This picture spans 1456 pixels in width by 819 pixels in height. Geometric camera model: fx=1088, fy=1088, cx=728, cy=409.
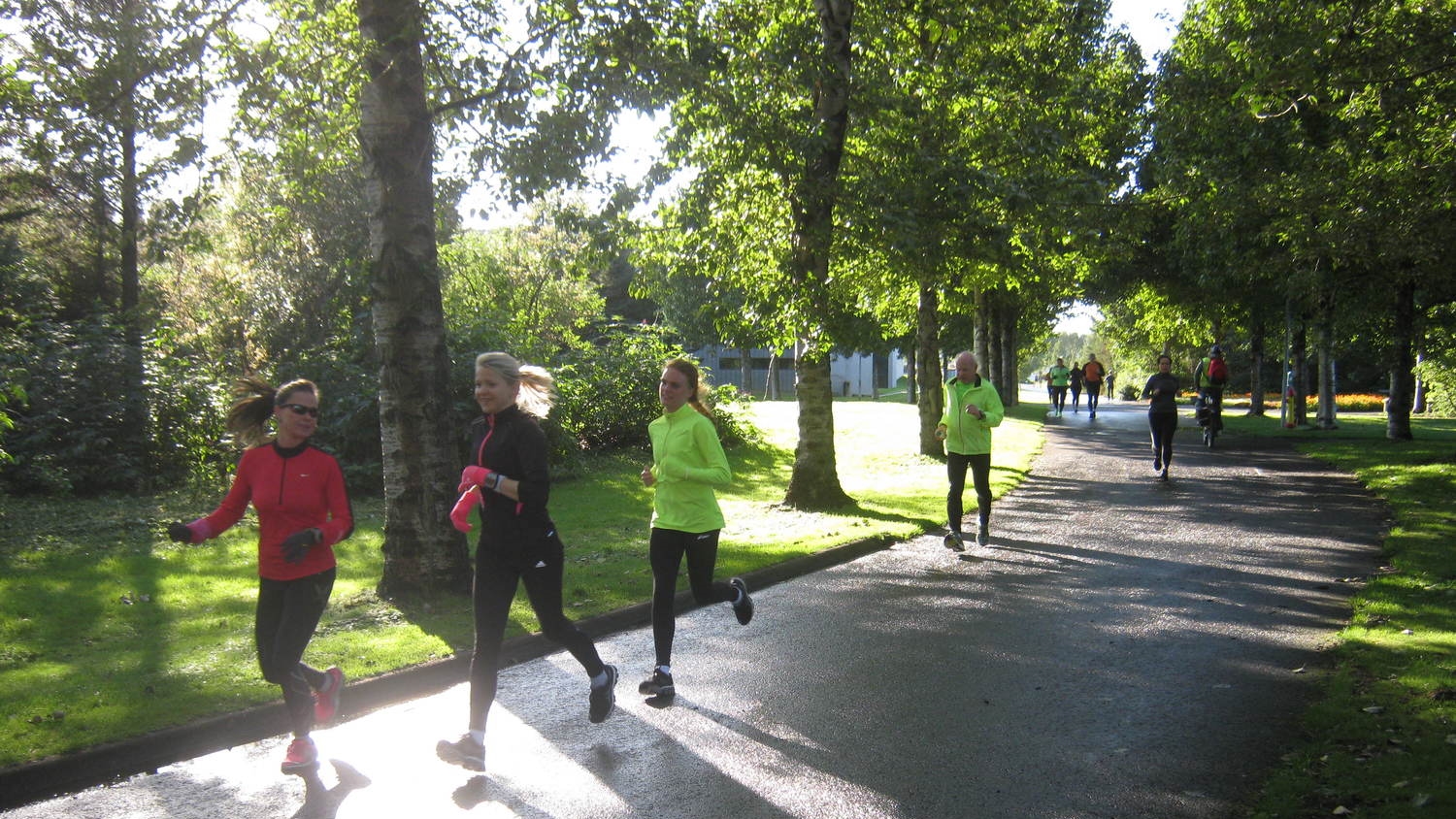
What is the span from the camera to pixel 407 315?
876cm

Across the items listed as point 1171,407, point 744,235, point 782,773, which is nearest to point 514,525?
point 782,773

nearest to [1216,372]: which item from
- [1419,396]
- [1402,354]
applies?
[1402,354]

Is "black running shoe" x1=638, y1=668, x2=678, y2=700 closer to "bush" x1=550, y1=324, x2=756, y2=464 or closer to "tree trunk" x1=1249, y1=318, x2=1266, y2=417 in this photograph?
"bush" x1=550, y1=324, x2=756, y2=464

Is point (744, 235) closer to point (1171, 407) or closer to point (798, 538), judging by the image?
point (798, 538)

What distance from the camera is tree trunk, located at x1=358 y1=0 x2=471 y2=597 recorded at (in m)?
8.73

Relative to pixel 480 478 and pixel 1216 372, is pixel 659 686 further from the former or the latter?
pixel 1216 372

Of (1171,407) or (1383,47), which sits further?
(1171,407)

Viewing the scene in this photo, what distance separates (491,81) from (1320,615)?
26.9 ft

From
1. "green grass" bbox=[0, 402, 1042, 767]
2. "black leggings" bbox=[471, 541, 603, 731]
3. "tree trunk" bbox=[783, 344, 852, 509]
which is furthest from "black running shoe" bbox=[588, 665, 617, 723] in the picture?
Answer: "tree trunk" bbox=[783, 344, 852, 509]

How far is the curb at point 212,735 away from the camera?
16.5 ft

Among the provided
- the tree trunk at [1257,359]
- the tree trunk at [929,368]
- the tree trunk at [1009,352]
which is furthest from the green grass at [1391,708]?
the tree trunk at [1009,352]

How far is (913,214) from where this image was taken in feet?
39.4

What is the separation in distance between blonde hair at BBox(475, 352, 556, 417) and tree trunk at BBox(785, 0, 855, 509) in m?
6.61

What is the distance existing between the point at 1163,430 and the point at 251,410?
591 inches
